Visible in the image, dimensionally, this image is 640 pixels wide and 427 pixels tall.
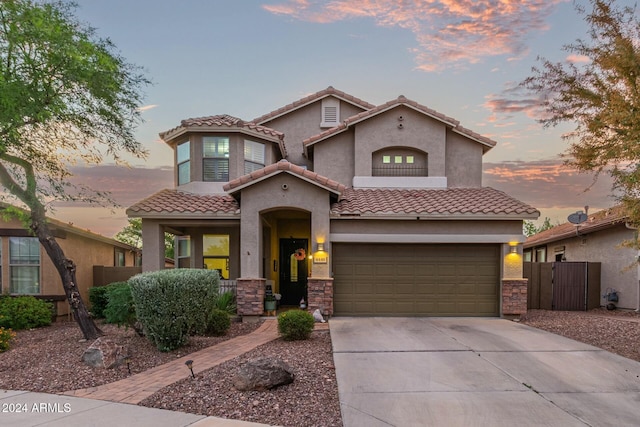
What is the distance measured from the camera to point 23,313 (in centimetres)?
1103

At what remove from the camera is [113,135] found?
9.91 m

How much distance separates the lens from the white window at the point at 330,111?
16.4 metres

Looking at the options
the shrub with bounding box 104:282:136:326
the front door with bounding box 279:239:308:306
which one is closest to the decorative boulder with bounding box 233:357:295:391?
the shrub with bounding box 104:282:136:326

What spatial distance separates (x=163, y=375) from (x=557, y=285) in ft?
47.4

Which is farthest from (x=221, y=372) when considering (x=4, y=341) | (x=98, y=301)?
(x=98, y=301)

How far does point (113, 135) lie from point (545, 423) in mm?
10536

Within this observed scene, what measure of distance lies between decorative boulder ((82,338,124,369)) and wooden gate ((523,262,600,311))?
13878 mm

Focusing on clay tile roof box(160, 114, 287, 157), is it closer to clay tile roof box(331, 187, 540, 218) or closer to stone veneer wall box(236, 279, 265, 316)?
clay tile roof box(331, 187, 540, 218)

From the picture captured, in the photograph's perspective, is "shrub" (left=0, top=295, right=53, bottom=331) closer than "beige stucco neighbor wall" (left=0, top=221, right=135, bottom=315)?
Yes

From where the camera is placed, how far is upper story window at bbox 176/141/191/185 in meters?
A: 13.9

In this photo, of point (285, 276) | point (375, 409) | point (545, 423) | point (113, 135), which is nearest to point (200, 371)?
point (375, 409)

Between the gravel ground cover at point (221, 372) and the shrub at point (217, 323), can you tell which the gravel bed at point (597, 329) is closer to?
the gravel ground cover at point (221, 372)

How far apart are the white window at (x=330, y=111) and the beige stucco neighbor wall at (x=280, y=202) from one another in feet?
18.2

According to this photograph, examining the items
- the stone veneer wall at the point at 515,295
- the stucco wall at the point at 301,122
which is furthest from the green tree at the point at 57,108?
the stone veneer wall at the point at 515,295
